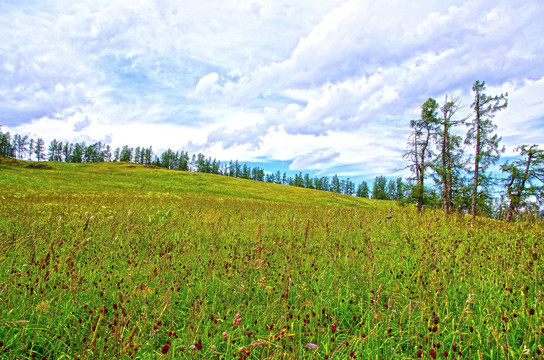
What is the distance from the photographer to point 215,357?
220 centimetres

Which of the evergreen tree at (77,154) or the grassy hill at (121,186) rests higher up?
the evergreen tree at (77,154)

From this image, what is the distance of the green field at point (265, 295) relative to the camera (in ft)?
6.93

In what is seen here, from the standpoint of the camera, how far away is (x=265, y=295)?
322cm

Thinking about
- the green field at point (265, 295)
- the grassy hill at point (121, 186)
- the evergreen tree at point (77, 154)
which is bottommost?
the green field at point (265, 295)

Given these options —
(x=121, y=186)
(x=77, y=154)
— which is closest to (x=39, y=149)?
(x=77, y=154)

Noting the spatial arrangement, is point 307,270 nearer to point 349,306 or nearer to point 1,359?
point 349,306

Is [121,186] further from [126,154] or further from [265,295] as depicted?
[126,154]

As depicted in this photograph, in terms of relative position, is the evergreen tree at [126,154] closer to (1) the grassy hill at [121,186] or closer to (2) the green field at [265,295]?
(1) the grassy hill at [121,186]

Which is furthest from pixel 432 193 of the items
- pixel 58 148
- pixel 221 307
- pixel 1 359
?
pixel 58 148

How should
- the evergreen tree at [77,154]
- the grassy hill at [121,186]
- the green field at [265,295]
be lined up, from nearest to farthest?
the green field at [265,295] → the grassy hill at [121,186] → the evergreen tree at [77,154]

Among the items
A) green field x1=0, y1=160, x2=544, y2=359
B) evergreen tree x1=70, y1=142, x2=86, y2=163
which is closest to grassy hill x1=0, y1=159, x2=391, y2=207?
green field x1=0, y1=160, x2=544, y2=359

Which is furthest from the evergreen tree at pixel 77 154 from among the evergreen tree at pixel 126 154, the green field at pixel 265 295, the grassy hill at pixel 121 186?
the green field at pixel 265 295

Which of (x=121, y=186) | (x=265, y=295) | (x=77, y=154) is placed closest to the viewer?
(x=265, y=295)

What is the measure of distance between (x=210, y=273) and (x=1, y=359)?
2.07m
